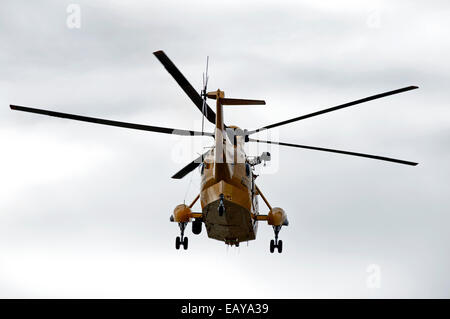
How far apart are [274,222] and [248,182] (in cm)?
340

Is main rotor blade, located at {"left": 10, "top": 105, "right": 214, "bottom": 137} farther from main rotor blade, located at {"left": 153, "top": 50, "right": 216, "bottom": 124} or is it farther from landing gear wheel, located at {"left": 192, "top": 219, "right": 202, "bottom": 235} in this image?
landing gear wheel, located at {"left": 192, "top": 219, "right": 202, "bottom": 235}

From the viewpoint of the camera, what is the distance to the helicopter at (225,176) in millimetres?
26375

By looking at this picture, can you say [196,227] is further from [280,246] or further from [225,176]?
[280,246]

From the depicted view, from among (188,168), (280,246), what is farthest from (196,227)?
(280,246)

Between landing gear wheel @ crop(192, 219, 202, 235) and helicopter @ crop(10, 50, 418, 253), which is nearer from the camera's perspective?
helicopter @ crop(10, 50, 418, 253)

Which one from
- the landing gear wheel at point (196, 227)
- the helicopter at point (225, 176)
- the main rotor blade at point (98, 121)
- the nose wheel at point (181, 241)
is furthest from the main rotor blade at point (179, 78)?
the nose wheel at point (181, 241)

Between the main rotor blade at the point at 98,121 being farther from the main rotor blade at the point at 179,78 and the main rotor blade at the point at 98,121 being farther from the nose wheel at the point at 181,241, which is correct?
the nose wheel at the point at 181,241

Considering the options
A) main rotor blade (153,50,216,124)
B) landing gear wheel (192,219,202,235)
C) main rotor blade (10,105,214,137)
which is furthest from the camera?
landing gear wheel (192,219,202,235)

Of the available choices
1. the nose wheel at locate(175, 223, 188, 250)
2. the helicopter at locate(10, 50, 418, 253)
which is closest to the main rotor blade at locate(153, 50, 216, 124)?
the helicopter at locate(10, 50, 418, 253)

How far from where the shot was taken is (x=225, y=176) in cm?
2808

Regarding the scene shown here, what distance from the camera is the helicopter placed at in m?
26.4
